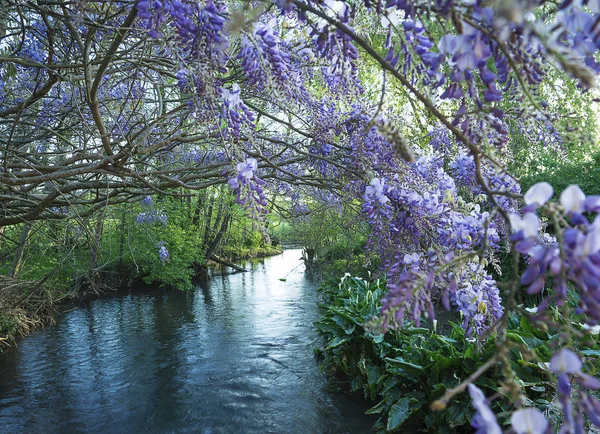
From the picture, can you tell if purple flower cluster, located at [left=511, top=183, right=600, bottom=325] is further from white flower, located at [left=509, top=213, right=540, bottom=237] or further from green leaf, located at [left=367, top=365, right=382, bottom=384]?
green leaf, located at [left=367, top=365, right=382, bottom=384]

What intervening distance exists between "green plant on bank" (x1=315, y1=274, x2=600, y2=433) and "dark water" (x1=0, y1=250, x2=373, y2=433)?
41 centimetres

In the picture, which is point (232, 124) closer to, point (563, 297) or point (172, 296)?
point (563, 297)

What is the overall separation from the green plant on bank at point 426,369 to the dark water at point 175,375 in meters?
0.41

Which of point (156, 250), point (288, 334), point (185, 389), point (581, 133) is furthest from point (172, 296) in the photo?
point (581, 133)

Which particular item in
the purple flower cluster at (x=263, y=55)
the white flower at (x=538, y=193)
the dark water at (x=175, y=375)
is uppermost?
the purple flower cluster at (x=263, y=55)

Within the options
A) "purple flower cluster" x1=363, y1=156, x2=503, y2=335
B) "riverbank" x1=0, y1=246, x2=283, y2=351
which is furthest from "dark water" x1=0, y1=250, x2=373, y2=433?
"purple flower cluster" x1=363, y1=156, x2=503, y2=335

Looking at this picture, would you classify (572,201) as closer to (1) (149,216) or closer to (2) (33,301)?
(2) (33,301)

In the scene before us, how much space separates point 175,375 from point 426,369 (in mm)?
3596

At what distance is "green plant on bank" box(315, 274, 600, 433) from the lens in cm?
310

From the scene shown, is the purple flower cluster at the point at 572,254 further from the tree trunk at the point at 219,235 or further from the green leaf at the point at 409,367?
the tree trunk at the point at 219,235

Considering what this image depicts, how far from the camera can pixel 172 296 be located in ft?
39.0

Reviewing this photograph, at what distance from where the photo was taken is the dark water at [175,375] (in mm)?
4680

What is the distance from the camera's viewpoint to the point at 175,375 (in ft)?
19.7

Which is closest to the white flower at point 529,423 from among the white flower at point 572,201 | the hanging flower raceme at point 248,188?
the white flower at point 572,201
